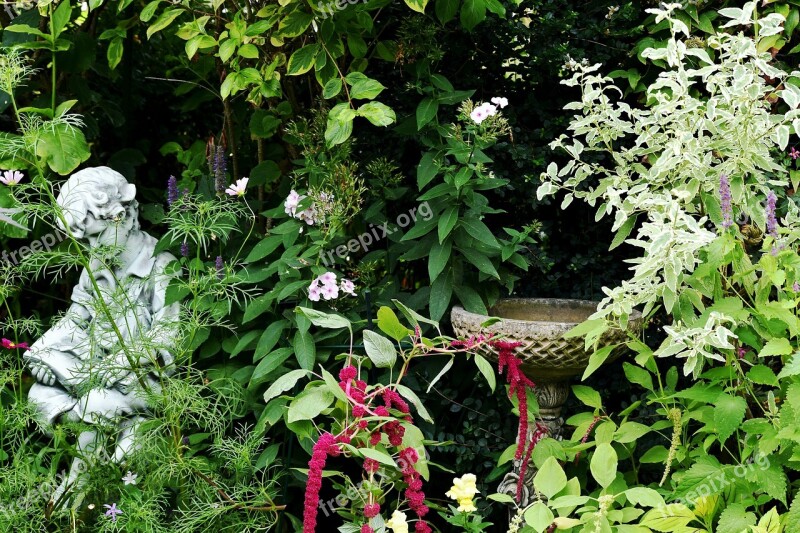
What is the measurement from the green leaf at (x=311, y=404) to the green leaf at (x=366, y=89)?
1.07 meters

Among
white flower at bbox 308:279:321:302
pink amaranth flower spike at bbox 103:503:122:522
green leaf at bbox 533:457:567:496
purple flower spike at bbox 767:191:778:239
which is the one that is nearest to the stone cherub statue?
pink amaranth flower spike at bbox 103:503:122:522

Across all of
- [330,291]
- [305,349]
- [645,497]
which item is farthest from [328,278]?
[645,497]

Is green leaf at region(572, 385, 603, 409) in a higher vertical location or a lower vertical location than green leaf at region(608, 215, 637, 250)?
lower

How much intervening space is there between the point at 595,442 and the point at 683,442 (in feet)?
0.84

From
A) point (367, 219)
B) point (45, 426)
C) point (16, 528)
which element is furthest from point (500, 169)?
point (16, 528)

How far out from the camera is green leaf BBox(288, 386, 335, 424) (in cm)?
225

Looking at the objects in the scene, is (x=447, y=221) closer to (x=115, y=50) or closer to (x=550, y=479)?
(x=550, y=479)

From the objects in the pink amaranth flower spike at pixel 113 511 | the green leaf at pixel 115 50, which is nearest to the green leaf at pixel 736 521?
the pink amaranth flower spike at pixel 113 511

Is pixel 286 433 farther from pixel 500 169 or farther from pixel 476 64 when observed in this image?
pixel 476 64

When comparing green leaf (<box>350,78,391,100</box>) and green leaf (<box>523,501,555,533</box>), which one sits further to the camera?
green leaf (<box>350,78,391,100</box>)

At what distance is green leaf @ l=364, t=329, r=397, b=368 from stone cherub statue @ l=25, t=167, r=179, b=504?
626 mm

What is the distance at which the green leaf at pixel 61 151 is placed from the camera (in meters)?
3.17

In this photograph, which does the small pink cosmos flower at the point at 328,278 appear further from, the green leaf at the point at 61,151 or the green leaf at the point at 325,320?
the green leaf at the point at 61,151

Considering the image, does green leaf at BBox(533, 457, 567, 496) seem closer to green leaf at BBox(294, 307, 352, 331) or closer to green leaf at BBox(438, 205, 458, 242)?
green leaf at BBox(294, 307, 352, 331)
